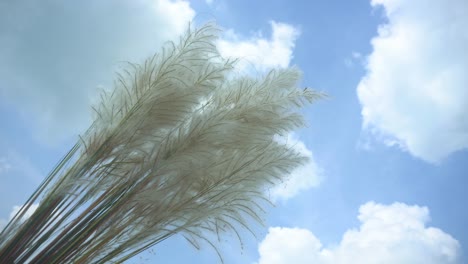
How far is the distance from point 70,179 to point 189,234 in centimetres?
51

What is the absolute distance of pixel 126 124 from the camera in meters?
1.73

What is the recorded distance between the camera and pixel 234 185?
1778 millimetres

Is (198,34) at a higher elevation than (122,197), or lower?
higher

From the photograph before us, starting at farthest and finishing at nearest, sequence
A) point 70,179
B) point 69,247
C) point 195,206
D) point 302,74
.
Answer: point 302,74 → point 195,206 → point 70,179 → point 69,247

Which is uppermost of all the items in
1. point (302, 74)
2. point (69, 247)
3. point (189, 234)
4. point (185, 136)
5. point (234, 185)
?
point (302, 74)

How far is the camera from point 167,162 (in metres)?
1.66

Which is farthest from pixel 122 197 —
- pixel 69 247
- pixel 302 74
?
pixel 302 74

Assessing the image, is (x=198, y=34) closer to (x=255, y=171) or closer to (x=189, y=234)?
(x=255, y=171)

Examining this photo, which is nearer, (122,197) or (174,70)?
(122,197)

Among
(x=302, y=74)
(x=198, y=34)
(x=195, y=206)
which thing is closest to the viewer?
(x=195, y=206)

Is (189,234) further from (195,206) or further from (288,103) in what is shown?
(288,103)

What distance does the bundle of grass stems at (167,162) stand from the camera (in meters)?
1.56

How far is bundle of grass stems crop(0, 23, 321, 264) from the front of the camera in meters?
1.56

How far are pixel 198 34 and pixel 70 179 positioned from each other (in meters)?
0.84
